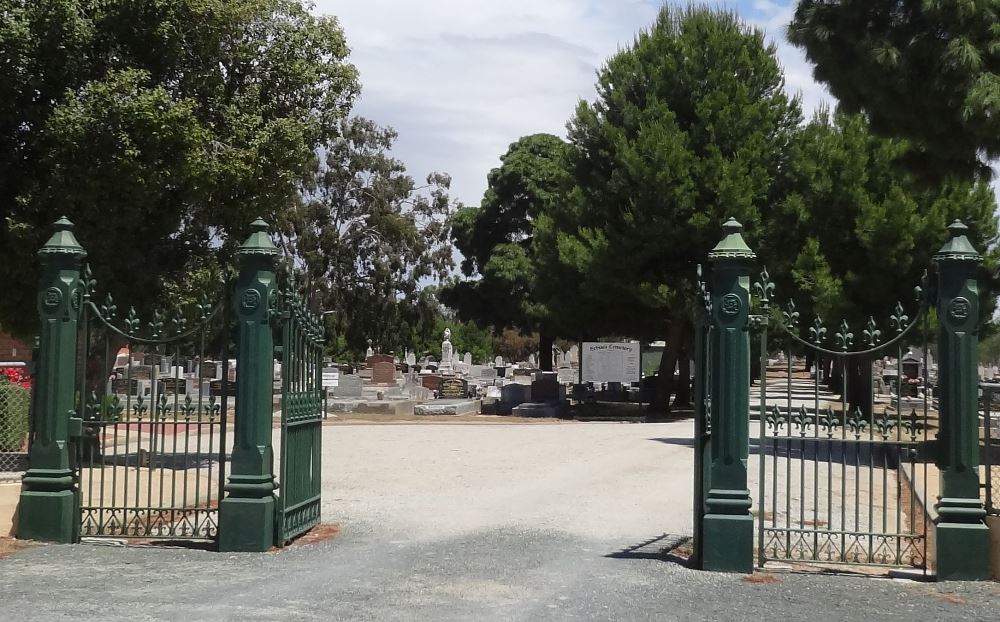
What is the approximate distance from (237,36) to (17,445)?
6.79 metres

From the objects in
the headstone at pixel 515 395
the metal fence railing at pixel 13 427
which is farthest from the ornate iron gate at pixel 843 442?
the headstone at pixel 515 395

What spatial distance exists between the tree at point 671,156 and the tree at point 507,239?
15.7m

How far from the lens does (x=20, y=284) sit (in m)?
15.6

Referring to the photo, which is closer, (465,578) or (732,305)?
(465,578)

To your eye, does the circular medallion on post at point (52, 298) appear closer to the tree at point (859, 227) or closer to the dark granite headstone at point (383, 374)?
the tree at point (859, 227)

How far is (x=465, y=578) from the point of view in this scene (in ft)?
27.4

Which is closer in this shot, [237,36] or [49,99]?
[49,99]

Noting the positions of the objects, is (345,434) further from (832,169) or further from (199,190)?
(832,169)

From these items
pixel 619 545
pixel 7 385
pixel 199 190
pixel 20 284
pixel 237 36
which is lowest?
pixel 619 545

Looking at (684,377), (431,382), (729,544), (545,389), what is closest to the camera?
(729,544)

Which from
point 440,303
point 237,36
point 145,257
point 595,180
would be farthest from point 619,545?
point 440,303

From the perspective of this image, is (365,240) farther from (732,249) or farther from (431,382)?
(732,249)

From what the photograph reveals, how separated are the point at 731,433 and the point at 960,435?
172 centimetres

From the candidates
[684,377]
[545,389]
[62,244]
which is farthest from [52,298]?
[684,377]
